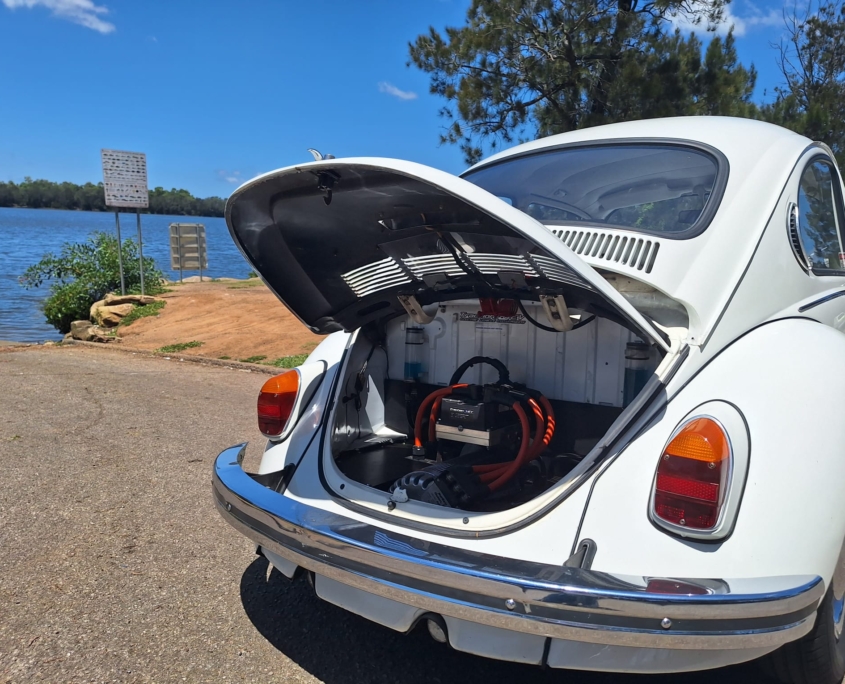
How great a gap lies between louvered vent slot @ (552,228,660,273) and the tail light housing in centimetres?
64

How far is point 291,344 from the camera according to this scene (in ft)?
32.3

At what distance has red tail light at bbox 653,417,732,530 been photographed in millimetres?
1967

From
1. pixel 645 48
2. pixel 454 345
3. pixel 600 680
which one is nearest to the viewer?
pixel 600 680

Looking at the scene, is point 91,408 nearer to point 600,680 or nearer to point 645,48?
point 600,680

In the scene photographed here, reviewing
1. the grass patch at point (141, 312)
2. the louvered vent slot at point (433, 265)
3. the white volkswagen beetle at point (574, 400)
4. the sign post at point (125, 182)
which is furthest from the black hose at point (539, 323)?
the sign post at point (125, 182)

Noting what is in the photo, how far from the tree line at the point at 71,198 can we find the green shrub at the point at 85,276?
7297 centimetres

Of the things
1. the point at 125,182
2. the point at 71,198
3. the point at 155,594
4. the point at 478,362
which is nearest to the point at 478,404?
the point at 478,362

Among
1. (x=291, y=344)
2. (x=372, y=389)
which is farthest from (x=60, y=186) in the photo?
(x=372, y=389)

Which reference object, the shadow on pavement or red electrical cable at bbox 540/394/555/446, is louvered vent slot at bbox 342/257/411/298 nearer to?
red electrical cable at bbox 540/394/555/446

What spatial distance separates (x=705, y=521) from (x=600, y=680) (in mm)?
913

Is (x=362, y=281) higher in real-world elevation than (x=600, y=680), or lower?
higher

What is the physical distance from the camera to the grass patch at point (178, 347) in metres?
10.2

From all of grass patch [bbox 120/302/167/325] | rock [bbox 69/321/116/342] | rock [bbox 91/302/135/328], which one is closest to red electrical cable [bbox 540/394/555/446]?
rock [bbox 69/321/116/342]

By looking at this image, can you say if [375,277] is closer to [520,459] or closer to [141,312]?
[520,459]
